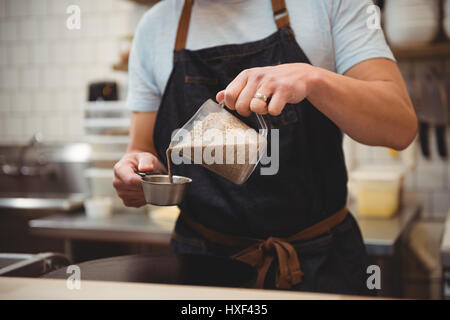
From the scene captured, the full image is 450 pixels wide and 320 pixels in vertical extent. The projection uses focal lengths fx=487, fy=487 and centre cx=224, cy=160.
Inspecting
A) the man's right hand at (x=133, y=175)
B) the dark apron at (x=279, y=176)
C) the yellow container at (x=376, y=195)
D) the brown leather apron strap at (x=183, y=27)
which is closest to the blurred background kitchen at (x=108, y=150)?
the yellow container at (x=376, y=195)

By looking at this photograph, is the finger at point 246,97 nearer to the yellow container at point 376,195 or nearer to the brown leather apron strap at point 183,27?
the brown leather apron strap at point 183,27

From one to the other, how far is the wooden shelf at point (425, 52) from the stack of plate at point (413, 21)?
2.1 inches

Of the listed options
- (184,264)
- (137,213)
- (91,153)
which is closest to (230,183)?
(184,264)

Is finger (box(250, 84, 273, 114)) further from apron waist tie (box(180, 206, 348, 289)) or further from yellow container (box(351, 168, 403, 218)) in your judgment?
yellow container (box(351, 168, 403, 218))

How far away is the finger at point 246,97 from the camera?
603mm

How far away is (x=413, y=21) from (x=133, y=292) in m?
1.66

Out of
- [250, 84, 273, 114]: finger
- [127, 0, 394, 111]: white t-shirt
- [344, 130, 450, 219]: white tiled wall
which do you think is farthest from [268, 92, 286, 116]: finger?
[344, 130, 450, 219]: white tiled wall

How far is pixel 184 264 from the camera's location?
29.9 inches

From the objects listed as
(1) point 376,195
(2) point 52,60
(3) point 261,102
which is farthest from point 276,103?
(2) point 52,60

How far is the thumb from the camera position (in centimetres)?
79

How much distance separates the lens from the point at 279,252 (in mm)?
858

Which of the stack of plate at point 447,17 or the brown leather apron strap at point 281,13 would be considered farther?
the stack of plate at point 447,17

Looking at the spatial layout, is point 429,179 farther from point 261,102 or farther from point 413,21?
point 261,102

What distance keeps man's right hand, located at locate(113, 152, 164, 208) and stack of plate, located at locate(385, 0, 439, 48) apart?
1371mm
